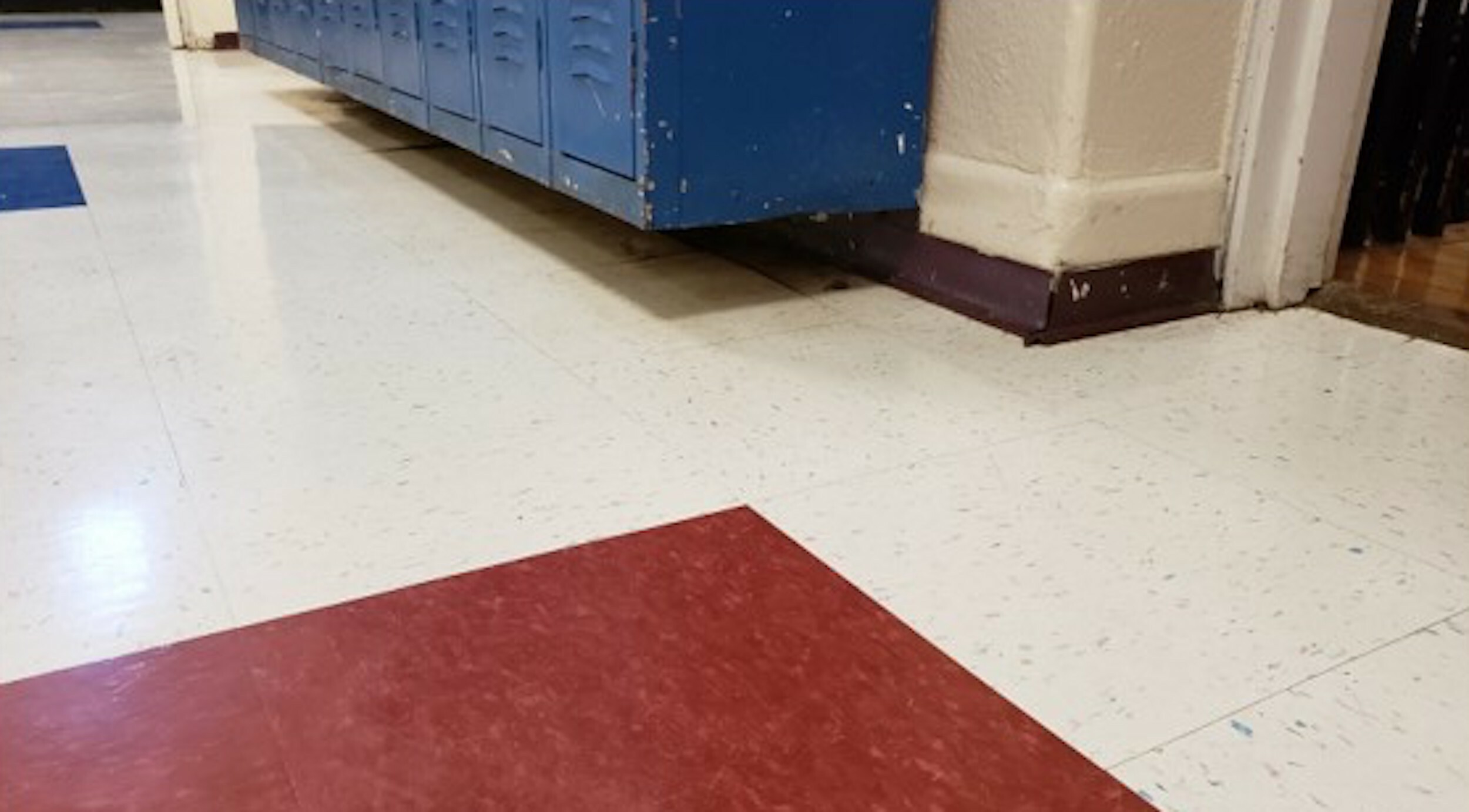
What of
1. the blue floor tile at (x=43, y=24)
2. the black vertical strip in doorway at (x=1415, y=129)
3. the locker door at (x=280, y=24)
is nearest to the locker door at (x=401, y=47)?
the locker door at (x=280, y=24)

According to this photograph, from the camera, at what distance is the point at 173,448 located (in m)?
1.23

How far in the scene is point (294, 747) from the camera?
2.49 ft

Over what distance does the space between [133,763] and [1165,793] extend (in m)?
0.68

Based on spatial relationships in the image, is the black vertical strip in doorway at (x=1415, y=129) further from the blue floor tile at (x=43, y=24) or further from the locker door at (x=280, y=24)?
the blue floor tile at (x=43, y=24)

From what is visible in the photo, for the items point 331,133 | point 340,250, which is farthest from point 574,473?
point 331,133

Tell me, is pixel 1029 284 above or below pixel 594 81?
below

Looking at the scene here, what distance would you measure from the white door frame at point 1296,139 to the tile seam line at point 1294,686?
37.1 inches

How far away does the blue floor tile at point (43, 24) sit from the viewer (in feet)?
22.5

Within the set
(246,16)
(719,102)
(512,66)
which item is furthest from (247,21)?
(719,102)

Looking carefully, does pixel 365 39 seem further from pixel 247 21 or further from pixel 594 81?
pixel 247 21

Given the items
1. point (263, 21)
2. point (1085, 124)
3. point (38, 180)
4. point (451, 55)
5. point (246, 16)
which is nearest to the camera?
point (1085, 124)

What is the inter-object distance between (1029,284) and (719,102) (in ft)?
1.72

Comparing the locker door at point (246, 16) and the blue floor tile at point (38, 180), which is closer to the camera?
the blue floor tile at point (38, 180)

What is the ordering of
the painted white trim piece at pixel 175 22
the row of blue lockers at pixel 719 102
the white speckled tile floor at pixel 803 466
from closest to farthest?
the white speckled tile floor at pixel 803 466, the row of blue lockers at pixel 719 102, the painted white trim piece at pixel 175 22
